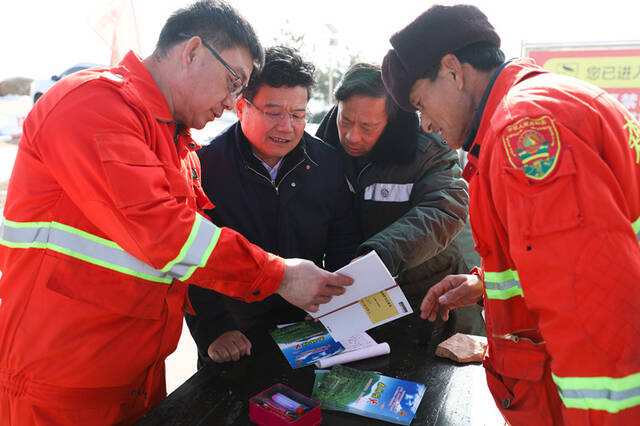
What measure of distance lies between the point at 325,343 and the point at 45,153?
118 cm

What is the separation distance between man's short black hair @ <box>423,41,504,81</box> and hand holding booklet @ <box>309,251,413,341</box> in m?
0.68

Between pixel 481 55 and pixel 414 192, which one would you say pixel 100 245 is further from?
pixel 414 192

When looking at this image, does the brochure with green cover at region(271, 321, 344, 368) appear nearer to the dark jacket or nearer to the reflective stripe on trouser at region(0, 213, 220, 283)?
the dark jacket

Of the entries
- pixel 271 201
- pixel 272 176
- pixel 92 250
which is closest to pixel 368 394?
pixel 92 250

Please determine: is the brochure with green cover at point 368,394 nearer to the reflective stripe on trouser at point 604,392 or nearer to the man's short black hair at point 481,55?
the reflective stripe on trouser at point 604,392

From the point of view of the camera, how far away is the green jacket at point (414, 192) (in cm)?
235

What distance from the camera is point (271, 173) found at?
2.35 metres

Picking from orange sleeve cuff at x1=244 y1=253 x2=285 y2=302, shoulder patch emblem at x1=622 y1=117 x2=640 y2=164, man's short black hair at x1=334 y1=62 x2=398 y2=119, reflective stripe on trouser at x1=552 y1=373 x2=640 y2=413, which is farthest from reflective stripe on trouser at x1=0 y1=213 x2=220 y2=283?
man's short black hair at x1=334 y1=62 x2=398 y2=119

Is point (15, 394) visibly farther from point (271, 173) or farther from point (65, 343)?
point (271, 173)

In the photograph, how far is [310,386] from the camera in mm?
1575

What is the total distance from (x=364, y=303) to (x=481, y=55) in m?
0.93

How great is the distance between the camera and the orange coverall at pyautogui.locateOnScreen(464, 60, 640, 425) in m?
0.89

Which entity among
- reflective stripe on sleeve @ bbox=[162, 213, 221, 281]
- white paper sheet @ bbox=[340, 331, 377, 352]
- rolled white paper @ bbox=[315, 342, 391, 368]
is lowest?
white paper sheet @ bbox=[340, 331, 377, 352]

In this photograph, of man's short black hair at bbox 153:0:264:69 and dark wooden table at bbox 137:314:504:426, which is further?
man's short black hair at bbox 153:0:264:69
